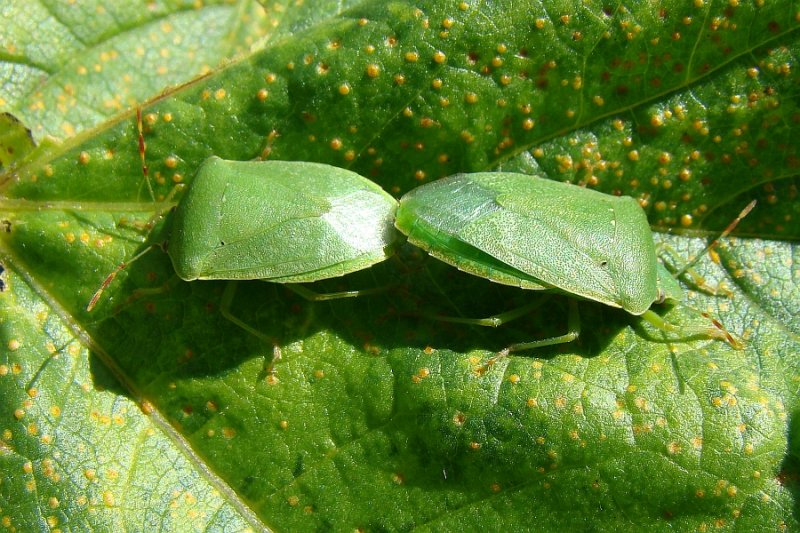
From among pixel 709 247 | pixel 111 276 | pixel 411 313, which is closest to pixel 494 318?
pixel 411 313

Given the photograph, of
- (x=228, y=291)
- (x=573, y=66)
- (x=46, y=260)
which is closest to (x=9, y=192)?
(x=46, y=260)

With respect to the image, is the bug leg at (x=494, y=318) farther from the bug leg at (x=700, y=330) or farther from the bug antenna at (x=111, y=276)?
the bug antenna at (x=111, y=276)

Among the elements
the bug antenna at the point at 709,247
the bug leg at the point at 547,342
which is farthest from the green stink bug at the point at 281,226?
the bug antenna at the point at 709,247

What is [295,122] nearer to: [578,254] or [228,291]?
[228,291]

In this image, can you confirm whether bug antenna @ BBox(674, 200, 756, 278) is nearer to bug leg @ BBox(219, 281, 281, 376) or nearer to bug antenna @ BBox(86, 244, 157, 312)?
bug leg @ BBox(219, 281, 281, 376)

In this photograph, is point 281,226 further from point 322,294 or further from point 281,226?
point 322,294

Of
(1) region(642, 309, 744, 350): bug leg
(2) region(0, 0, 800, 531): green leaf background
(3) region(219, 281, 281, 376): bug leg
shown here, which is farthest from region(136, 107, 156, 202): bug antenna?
(1) region(642, 309, 744, 350): bug leg

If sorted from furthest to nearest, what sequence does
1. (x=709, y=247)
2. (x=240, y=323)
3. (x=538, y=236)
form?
(x=709, y=247) → (x=240, y=323) → (x=538, y=236)
